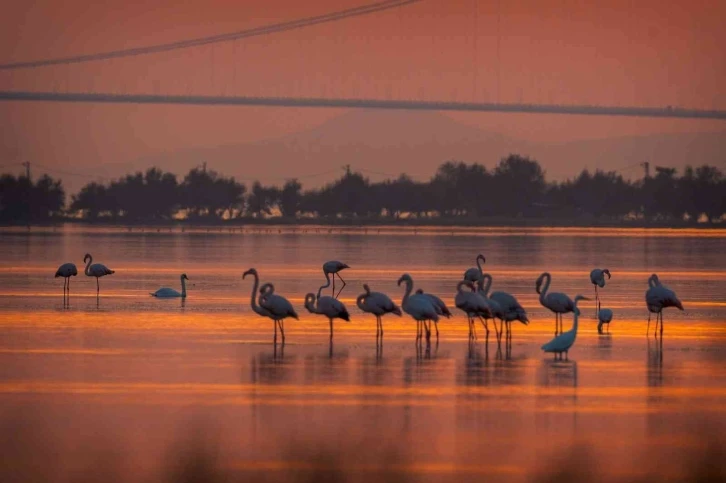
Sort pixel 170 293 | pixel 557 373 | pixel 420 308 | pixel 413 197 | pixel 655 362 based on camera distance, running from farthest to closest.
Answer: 1. pixel 413 197
2. pixel 170 293
3. pixel 420 308
4. pixel 655 362
5. pixel 557 373

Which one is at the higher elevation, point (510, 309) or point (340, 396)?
point (510, 309)

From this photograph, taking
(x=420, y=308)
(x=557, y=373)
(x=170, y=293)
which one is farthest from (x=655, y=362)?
(x=170, y=293)

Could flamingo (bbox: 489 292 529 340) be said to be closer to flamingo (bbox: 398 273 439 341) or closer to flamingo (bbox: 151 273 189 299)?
flamingo (bbox: 398 273 439 341)

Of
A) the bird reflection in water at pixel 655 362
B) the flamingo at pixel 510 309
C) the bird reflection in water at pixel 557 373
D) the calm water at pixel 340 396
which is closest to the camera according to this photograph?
the calm water at pixel 340 396

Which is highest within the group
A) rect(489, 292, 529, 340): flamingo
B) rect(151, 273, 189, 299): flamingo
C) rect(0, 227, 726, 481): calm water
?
rect(489, 292, 529, 340): flamingo

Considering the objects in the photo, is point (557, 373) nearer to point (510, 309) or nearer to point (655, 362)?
point (655, 362)

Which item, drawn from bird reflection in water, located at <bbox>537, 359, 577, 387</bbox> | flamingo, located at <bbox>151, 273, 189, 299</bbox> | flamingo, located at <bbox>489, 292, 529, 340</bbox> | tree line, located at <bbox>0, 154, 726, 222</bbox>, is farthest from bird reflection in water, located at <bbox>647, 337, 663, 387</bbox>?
tree line, located at <bbox>0, 154, 726, 222</bbox>

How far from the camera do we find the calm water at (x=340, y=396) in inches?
309

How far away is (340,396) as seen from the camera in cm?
993

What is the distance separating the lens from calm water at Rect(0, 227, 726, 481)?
784 centimetres

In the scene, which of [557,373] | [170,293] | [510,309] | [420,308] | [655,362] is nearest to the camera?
[557,373]

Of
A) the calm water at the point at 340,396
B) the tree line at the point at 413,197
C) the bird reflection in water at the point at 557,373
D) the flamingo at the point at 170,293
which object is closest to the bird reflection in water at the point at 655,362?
the calm water at the point at 340,396

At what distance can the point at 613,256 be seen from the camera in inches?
1393

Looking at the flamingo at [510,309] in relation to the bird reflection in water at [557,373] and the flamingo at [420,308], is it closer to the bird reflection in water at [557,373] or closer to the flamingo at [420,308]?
the flamingo at [420,308]
